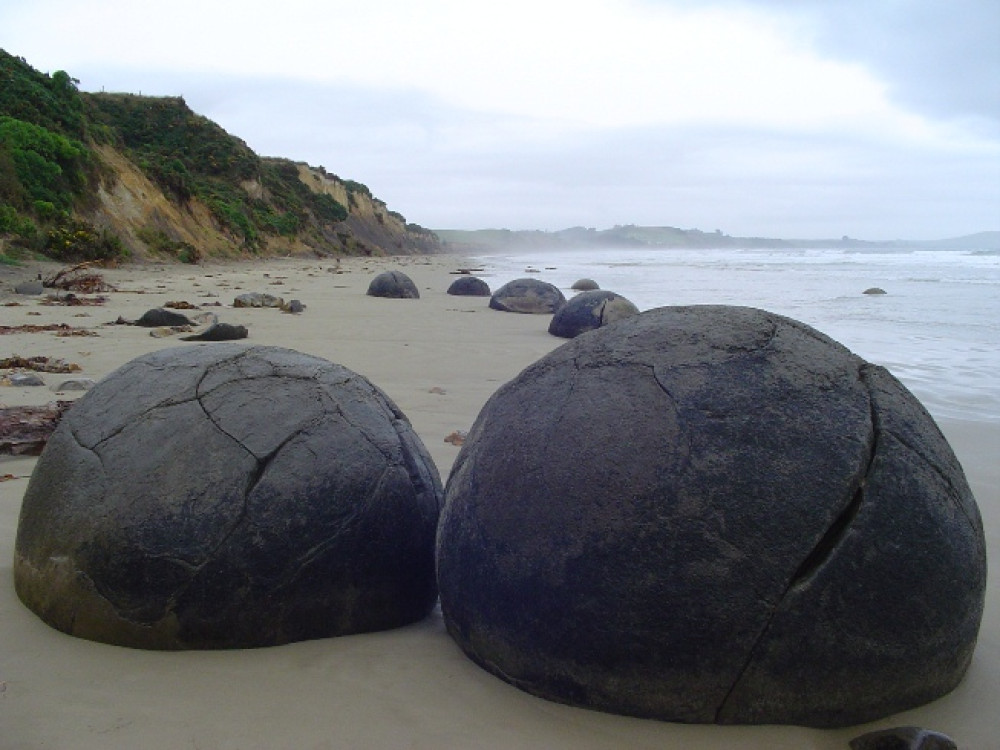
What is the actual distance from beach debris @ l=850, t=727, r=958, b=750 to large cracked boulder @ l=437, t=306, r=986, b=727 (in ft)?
0.29

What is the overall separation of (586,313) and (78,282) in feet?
27.1

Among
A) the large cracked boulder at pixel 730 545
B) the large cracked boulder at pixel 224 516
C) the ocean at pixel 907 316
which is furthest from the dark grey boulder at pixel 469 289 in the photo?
the large cracked boulder at pixel 730 545

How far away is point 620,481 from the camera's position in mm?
2322

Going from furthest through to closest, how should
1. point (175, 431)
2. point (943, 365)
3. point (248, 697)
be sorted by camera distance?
point (943, 365) → point (175, 431) → point (248, 697)

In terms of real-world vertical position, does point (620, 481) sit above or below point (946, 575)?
above

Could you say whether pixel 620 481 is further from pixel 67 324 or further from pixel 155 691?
pixel 67 324

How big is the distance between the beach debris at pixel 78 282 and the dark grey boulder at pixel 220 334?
5206 mm

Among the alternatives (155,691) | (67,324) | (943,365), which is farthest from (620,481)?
(67,324)

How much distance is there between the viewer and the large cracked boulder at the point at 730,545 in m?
2.22

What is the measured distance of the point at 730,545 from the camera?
221 cm

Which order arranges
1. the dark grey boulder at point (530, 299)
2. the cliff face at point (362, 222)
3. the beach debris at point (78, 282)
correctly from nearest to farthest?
the beach debris at point (78, 282), the dark grey boulder at point (530, 299), the cliff face at point (362, 222)

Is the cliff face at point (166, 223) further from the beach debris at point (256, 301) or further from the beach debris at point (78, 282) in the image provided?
the beach debris at point (256, 301)

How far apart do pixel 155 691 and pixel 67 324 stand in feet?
27.5

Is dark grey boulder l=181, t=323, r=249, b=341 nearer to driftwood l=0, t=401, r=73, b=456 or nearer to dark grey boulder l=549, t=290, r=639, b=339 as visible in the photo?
driftwood l=0, t=401, r=73, b=456
